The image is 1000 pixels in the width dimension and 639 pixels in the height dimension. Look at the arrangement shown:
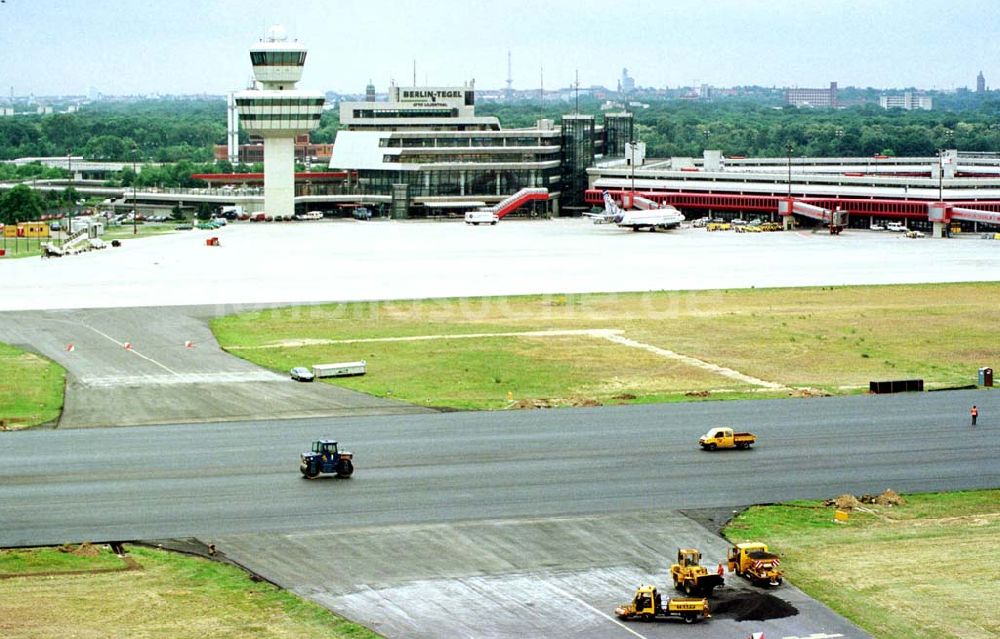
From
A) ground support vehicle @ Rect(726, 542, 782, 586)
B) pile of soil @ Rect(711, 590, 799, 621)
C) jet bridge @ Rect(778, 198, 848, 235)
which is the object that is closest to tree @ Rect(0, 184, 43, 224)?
jet bridge @ Rect(778, 198, 848, 235)

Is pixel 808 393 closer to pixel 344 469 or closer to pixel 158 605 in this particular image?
pixel 344 469

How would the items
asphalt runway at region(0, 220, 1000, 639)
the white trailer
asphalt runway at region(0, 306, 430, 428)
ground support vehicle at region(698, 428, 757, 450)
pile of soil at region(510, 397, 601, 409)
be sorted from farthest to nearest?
the white trailer → pile of soil at region(510, 397, 601, 409) → asphalt runway at region(0, 306, 430, 428) → ground support vehicle at region(698, 428, 757, 450) → asphalt runway at region(0, 220, 1000, 639)

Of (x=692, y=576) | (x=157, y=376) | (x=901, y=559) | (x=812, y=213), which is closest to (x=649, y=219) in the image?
(x=812, y=213)

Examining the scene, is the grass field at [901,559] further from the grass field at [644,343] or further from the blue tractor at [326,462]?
the grass field at [644,343]

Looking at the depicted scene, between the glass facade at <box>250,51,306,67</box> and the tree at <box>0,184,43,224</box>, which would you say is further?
the tree at <box>0,184,43,224</box>

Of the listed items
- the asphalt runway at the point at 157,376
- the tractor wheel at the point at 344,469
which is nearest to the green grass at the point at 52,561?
the tractor wheel at the point at 344,469

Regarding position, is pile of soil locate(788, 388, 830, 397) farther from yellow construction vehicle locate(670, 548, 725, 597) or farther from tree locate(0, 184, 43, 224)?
tree locate(0, 184, 43, 224)

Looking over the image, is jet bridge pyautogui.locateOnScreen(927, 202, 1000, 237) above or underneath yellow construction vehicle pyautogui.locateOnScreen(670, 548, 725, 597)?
above

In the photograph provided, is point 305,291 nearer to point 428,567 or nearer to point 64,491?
point 64,491
